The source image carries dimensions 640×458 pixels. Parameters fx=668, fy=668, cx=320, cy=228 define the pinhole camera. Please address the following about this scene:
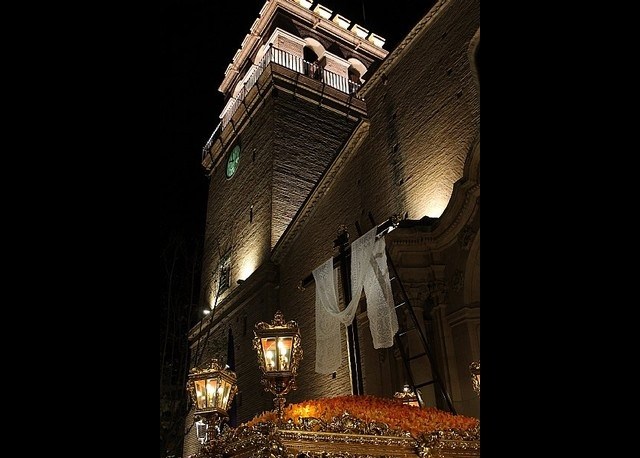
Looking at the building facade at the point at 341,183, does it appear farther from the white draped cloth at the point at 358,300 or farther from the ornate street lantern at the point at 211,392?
the ornate street lantern at the point at 211,392

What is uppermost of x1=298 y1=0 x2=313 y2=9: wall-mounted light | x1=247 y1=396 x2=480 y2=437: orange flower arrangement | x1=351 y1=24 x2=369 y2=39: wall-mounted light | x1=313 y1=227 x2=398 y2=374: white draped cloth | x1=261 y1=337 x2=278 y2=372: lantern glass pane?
x1=298 y1=0 x2=313 y2=9: wall-mounted light

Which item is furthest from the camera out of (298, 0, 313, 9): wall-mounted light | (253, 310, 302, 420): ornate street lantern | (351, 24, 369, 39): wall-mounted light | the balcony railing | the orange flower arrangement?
(351, 24, 369, 39): wall-mounted light

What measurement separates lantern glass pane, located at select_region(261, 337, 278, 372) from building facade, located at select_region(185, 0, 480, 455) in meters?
3.50

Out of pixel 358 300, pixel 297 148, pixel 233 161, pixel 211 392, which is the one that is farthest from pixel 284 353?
pixel 233 161

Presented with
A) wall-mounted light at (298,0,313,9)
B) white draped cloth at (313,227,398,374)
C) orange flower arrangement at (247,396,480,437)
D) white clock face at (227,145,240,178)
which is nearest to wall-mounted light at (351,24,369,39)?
wall-mounted light at (298,0,313,9)

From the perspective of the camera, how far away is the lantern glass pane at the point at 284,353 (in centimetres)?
723

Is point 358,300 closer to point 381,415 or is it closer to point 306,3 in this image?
point 381,415

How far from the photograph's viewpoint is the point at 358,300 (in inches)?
439

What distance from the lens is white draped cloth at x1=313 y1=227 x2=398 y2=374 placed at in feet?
34.9

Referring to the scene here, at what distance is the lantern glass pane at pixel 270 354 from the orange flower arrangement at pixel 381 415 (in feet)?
1.58

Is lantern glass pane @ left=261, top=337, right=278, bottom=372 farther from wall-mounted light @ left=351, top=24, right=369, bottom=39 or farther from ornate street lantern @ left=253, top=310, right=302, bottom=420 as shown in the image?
wall-mounted light @ left=351, top=24, right=369, bottom=39

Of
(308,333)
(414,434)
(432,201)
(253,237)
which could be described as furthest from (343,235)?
(253,237)
